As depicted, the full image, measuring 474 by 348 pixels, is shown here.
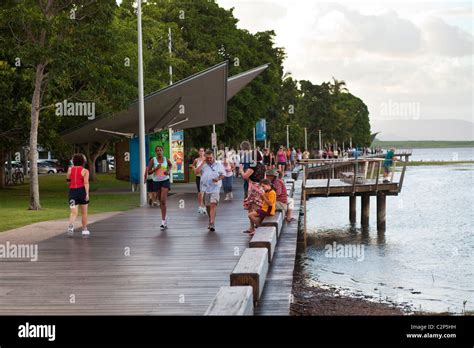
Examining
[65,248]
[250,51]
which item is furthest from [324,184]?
[250,51]

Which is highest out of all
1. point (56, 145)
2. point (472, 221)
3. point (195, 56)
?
point (195, 56)

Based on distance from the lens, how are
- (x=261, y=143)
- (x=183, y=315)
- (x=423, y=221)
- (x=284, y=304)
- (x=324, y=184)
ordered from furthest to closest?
(x=261, y=143), (x=423, y=221), (x=324, y=184), (x=284, y=304), (x=183, y=315)

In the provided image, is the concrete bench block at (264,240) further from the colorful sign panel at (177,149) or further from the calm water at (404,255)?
the colorful sign panel at (177,149)

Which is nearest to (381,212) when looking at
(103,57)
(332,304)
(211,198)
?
(103,57)

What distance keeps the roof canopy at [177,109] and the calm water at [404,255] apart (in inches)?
265

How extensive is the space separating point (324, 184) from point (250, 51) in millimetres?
34885

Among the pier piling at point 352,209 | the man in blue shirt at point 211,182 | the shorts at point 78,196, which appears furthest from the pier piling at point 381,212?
the shorts at point 78,196

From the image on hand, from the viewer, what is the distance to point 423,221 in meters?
38.5

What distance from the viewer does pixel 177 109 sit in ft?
123

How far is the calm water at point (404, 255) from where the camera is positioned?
61.8ft

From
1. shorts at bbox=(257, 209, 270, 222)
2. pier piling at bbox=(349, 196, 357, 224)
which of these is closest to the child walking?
shorts at bbox=(257, 209, 270, 222)

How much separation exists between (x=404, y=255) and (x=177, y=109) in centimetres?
1431

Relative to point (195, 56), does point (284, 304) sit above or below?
below
